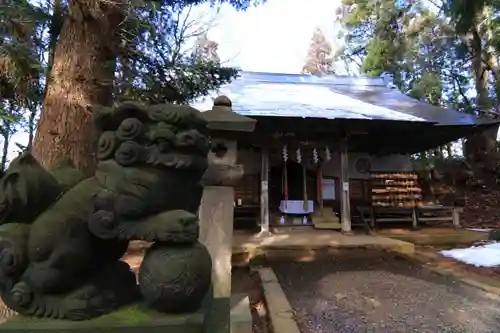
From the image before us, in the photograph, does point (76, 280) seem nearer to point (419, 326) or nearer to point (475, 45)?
point (419, 326)

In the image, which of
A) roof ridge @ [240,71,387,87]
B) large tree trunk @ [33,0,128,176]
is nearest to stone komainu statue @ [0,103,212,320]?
large tree trunk @ [33,0,128,176]

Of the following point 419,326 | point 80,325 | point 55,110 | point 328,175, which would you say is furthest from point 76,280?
point 328,175

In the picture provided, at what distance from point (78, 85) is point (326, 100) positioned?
7825 millimetres

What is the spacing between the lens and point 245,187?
32.3 feet

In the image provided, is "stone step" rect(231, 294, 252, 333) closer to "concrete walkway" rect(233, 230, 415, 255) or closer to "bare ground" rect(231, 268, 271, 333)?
"bare ground" rect(231, 268, 271, 333)

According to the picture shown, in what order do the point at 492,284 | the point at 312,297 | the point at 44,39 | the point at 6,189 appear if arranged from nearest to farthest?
the point at 6,189, the point at 44,39, the point at 312,297, the point at 492,284

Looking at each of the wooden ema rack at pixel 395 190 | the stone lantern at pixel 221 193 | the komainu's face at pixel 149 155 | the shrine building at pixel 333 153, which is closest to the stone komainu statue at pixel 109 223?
the komainu's face at pixel 149 155

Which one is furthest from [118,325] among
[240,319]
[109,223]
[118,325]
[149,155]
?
[240,319]

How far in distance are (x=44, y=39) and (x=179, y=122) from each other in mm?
3435

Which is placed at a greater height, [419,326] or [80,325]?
[80,325]

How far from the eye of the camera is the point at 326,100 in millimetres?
9930

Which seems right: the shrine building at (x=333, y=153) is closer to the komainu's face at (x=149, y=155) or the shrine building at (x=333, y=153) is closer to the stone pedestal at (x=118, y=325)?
the komainu's face at (x=149, y=155)

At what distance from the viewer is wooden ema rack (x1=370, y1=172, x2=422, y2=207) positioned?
9.66 meters

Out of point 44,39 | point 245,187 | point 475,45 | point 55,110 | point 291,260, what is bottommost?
point 291,260
